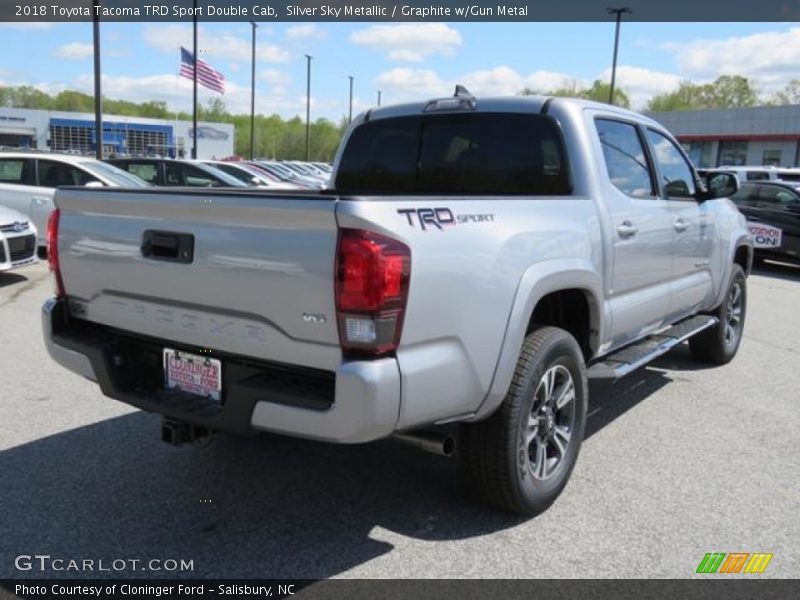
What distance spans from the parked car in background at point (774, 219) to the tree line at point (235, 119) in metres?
106

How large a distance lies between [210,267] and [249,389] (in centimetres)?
50

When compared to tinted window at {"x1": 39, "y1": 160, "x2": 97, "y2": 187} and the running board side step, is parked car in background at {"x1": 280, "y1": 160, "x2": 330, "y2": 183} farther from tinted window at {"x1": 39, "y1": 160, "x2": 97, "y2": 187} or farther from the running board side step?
the running board side step

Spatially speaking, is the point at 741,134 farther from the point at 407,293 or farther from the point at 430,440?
the point at 407,293

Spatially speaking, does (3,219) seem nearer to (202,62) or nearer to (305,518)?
(305,518)

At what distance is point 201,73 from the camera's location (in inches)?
1287

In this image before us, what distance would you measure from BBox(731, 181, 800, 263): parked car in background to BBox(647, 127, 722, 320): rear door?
8511 mm

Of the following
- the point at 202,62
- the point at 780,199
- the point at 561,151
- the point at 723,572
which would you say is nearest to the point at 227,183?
the point at 780,199

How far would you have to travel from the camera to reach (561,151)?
13.6 feet

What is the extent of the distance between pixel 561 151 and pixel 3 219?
748 cm

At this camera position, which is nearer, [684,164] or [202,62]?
[684,164]

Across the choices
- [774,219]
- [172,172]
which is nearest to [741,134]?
[774,219]

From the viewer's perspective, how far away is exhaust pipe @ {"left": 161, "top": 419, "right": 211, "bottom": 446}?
3283mm

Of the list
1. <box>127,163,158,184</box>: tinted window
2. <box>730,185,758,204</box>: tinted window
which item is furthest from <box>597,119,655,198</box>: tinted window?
<box>127,163,158,184</box>: tinted window

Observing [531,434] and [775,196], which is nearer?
[531,434]
